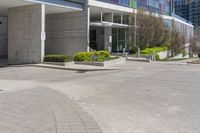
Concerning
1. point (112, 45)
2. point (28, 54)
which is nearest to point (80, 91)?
point (28, 54)

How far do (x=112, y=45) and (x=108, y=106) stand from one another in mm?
34535

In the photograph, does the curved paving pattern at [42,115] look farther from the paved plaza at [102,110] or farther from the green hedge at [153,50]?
the green hedge at [153,50]

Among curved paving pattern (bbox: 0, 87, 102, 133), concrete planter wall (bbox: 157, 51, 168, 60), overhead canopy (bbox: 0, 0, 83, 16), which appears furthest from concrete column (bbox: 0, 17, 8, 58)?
curved paving pattern (bbox: 0, 87, 102, 133)

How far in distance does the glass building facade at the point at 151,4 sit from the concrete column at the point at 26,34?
11723mm

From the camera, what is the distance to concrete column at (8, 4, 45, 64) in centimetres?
2612

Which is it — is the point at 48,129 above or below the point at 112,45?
below

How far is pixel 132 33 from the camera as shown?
123 feet

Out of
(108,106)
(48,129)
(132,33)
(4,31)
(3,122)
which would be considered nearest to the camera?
(48,129)

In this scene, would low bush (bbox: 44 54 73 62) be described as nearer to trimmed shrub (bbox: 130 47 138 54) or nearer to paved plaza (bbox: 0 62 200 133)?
paved plaza (bbox: 0 62 200 133)

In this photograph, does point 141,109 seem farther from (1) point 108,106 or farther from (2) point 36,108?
(2) point 36,108

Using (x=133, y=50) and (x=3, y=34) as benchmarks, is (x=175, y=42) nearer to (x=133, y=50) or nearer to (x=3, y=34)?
(x=133, y=50)

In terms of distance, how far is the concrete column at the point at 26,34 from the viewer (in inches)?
1029

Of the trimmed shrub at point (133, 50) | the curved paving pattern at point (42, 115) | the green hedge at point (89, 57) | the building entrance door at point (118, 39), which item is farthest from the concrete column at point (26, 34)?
the building entrance door at point (118, 39)

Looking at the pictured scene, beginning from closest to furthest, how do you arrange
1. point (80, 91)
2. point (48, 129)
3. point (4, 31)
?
1. point (48, 129)
2. point (80, 91)
3. point (4, 31)
